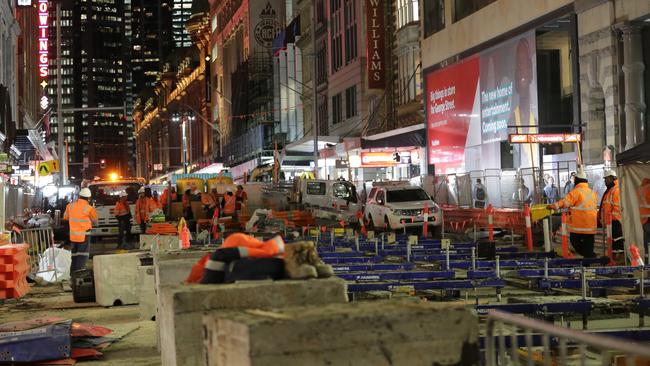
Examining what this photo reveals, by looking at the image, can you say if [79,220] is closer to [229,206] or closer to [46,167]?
[229,206]

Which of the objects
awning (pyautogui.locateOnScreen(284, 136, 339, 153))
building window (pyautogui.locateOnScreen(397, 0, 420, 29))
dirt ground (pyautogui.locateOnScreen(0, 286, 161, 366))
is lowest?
dirt ground (pyautogui.locateOnScreen(0, 286, 161, 366))

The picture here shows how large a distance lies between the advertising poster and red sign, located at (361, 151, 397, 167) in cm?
218

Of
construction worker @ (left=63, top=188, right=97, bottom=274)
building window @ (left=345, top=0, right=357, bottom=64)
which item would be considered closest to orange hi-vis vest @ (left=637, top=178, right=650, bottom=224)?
construction worker @ (left=63, top=188, right=97, bottom=274)

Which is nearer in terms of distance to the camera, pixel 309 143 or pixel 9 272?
pixel 9 272

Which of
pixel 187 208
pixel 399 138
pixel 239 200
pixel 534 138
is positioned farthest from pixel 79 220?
pixel 399 138

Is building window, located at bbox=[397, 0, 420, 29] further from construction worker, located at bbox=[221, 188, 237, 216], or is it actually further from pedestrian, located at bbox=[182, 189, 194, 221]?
construction worker, located at bbox=[221, 188, 237, 216]

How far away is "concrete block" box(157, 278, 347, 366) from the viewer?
649cm

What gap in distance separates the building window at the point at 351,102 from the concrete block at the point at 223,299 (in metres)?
53.9

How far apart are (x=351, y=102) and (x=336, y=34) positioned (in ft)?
18.9

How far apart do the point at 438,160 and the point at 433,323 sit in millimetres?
41082

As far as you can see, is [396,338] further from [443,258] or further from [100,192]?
[100,192]

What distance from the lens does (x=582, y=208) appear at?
59.8ft

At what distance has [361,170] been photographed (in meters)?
57.4

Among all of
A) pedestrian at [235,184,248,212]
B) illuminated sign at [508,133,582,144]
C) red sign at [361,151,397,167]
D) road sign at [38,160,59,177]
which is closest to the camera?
illuminated sign at [508,133,582,144]
